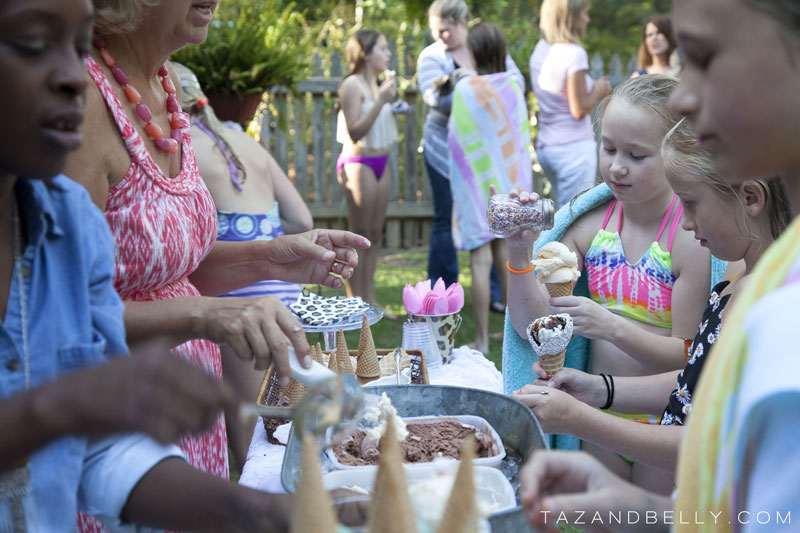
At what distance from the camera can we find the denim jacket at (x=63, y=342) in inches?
47.9

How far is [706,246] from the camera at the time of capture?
79.8 inches

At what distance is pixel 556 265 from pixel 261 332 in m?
1.21

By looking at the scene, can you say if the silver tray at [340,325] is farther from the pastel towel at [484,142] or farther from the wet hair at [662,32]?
the wet hair at [662,32]

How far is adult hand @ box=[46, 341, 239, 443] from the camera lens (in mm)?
865

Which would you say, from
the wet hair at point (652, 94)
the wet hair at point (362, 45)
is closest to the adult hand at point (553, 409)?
the wet hair at point (652, 94)

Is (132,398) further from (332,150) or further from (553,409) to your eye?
(332,150)

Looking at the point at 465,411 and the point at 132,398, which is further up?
the point at 132,398

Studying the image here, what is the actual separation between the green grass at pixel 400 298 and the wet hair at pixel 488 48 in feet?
7.33

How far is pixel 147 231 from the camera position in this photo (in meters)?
1.84

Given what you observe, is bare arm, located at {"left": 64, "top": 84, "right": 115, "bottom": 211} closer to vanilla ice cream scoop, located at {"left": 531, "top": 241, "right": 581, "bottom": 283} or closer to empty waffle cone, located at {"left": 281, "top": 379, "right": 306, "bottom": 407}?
empty waffle cone, located at {"left": 281, "top": 379, "right": 306, "bottom": 407}

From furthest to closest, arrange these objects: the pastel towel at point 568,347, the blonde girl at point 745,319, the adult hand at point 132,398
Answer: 1. the pastel towel at point 568,347
2. the adult hand at point 132,398
3. the blonde girl at point 745,319

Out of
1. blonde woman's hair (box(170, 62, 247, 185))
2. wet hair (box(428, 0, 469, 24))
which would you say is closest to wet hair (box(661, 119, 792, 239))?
blonde woman's hair (box(170, 62, 247, 185))

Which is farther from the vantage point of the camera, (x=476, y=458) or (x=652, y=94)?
(x=652, y=94)

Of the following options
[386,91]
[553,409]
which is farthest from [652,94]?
[386,91]
